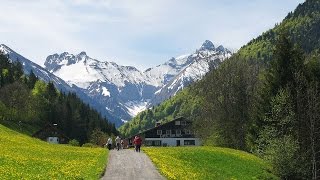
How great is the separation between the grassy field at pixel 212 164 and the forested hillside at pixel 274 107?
2.15m

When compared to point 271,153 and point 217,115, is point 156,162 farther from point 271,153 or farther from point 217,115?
point 217,115

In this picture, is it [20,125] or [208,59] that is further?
[20,125]

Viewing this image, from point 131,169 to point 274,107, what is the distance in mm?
21873

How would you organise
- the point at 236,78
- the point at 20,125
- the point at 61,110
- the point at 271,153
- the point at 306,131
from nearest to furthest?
the point at 271,153 → the point at 306,131 → the point at 236,78 → the point at 20,125 → the point at 61,110

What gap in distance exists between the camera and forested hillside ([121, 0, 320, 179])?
49.7 meters

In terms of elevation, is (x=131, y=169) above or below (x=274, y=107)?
below

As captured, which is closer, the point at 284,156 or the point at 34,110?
the point at 284,156

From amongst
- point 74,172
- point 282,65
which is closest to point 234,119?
point 282,65

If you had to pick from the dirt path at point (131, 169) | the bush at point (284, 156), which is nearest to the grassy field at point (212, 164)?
the dirt path at point (131, 169)

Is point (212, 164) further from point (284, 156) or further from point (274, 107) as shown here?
point (274, 107)

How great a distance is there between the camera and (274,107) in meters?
54.2

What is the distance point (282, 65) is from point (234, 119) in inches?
900

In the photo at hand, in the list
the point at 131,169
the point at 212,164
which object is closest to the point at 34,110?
the point at 212,164

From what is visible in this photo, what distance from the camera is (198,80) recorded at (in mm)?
93812
